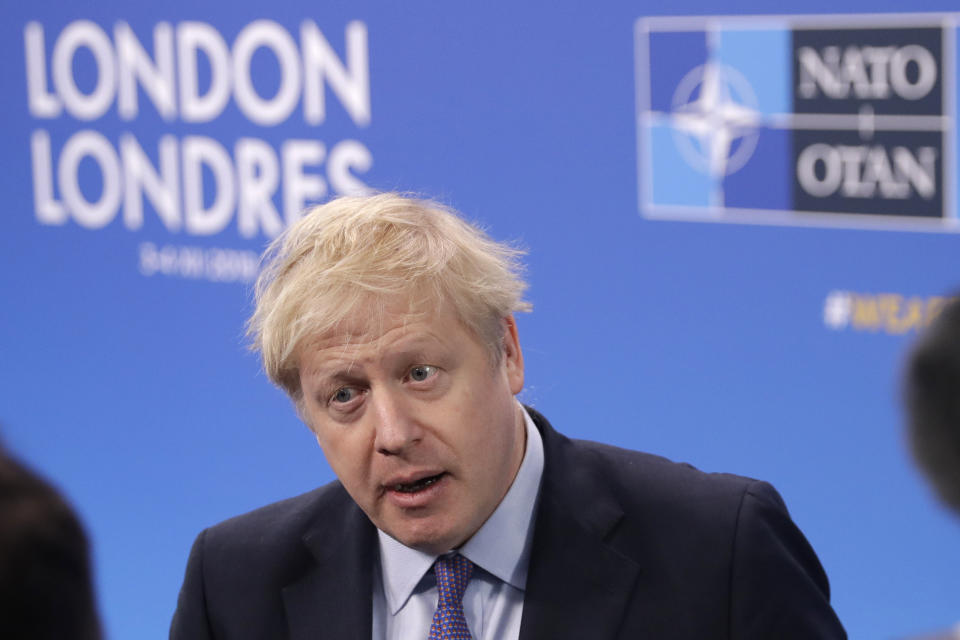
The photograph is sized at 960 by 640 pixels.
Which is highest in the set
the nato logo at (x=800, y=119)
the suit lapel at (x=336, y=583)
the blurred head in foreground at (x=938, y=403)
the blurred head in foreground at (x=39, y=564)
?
the nato logo at (x=800, y=119)

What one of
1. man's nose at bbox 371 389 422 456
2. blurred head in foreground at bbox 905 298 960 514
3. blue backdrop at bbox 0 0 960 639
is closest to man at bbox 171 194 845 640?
man's nose at bbox 371 389 422 456

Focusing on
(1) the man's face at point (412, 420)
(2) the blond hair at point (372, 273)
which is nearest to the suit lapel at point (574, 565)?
(1) the man's face at point (412, 420)

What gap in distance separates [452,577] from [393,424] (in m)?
0.22

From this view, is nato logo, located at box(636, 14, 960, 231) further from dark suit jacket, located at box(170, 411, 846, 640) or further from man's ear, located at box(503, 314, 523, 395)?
man's ear, located at box(503, 314, 523, 395)

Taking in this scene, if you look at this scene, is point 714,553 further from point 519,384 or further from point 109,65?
point 109,65

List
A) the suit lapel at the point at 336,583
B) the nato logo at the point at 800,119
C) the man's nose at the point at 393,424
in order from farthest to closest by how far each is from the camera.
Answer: the nato logo at the point at 800,119, the suit lapel at the point at 336,583, the man's nose at the point at 393,424

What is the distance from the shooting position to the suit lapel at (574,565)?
5.84 feet

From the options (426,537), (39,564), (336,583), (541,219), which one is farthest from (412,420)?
(541,219)

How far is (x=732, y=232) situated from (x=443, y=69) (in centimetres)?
91

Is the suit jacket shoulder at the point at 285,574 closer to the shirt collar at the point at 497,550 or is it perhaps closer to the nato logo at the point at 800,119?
the shirt collar at the point at 497,550

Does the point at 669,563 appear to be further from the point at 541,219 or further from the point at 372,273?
the point at 541,219

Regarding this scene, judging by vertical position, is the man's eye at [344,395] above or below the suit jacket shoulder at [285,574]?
above

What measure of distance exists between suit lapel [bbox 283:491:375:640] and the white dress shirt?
0.10ft

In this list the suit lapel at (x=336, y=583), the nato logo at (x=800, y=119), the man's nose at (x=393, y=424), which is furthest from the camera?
the nato logo at (x=800, y=119)
